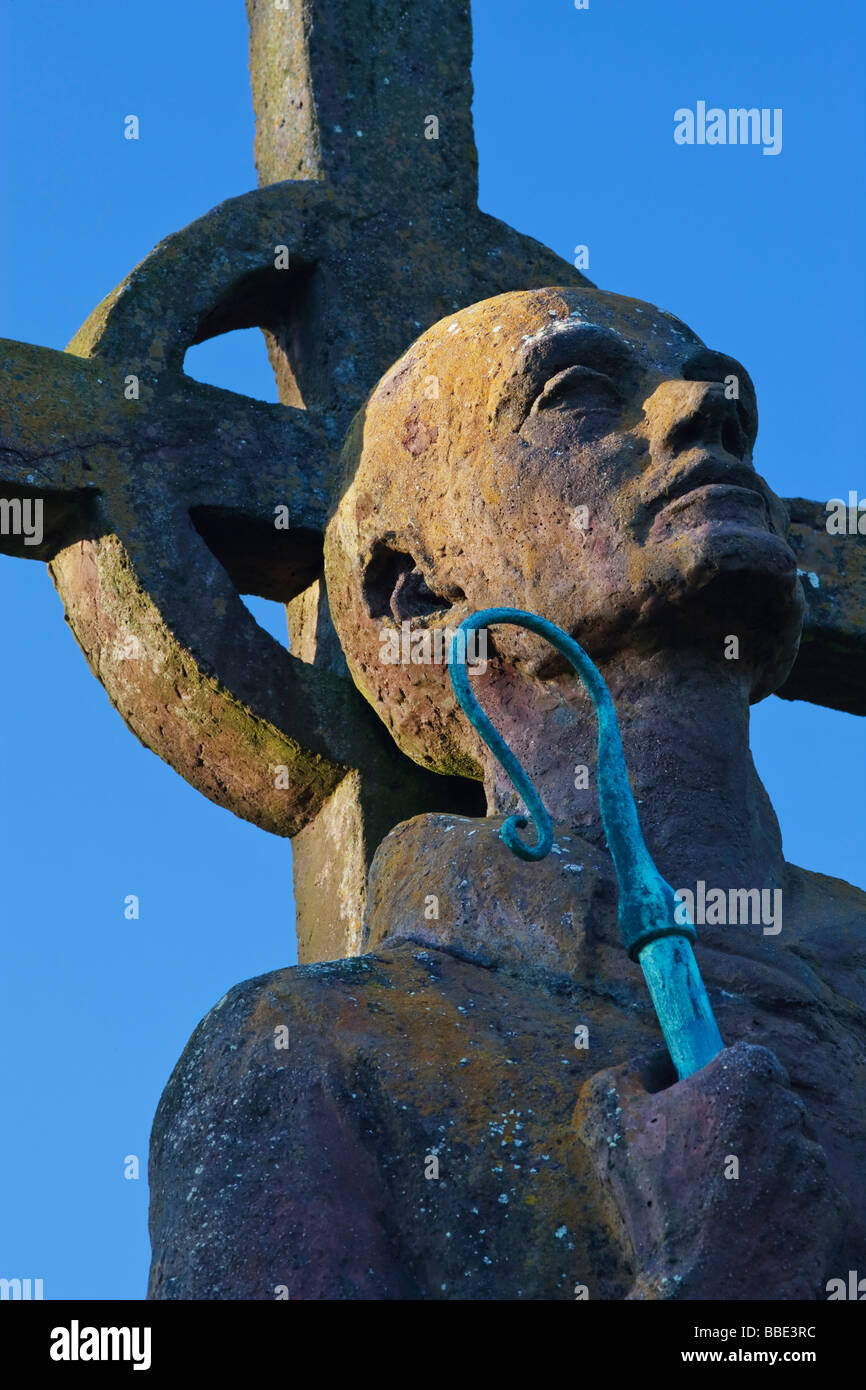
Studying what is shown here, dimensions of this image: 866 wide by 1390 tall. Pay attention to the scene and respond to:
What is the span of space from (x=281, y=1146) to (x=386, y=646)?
2.08m

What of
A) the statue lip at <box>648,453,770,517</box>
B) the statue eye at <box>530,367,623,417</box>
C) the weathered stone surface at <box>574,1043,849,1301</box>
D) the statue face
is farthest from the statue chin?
the weathered stone surface at <box>574,1043,849,1301</box>

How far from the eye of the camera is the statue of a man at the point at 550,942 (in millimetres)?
5871

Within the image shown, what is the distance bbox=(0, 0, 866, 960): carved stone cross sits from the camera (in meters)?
8.18

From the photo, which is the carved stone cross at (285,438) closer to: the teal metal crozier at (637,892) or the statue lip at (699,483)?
the statue lip at (699,483)

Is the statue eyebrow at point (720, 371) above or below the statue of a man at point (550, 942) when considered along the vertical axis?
above

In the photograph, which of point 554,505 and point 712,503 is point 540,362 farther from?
point 712,503

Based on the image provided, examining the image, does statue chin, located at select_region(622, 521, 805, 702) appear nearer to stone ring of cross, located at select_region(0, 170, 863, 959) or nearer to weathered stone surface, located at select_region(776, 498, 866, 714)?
stone ring of cross, located at select_region(0, 170, 863, 959)

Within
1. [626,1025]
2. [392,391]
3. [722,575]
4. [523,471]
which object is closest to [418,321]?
[392,391]

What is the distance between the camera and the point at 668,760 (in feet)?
23.6

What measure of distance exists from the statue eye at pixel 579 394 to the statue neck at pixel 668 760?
69 centimetres

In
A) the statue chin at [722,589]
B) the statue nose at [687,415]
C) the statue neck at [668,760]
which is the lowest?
the statue neck at [668,760]

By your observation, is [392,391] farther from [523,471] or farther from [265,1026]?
[265,1026]

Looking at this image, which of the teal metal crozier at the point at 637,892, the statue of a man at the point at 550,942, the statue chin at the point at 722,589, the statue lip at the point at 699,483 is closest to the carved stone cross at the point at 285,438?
the statue of a man at the point at 550,942

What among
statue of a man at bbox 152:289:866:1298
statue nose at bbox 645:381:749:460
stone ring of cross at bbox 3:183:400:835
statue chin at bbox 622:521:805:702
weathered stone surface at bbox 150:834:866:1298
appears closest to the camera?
weathered stone surface at bbox 150:834:866:1298
